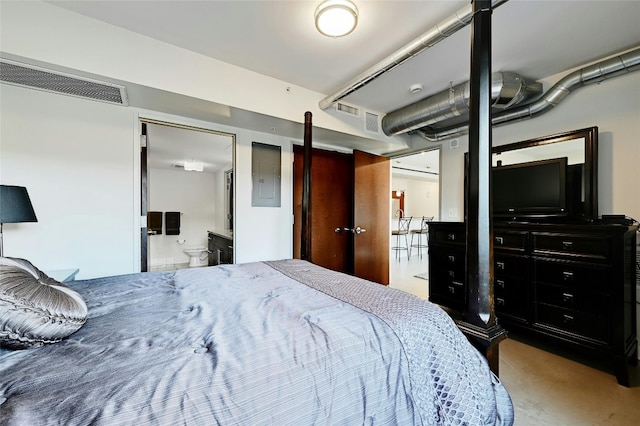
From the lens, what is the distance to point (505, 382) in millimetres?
1904

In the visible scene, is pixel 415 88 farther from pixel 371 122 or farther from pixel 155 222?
pixel 155 222

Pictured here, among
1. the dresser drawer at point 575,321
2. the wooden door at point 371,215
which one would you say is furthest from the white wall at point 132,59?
the dresser drawer at point 575,321

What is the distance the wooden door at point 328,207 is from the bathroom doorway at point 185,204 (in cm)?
196

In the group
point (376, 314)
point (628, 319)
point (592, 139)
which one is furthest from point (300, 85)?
point (628, 319)

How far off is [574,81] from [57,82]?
426 cm

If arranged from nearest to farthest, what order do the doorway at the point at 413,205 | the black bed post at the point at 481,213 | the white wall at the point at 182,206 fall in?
the black bed post at the point at 481,213, the doorway at the point at 413,205, the white wall at the point at 182,206

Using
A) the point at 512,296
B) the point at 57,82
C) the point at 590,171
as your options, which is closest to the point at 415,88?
the point at 590,171

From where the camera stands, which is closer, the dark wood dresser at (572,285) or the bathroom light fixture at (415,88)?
the dark wood dresser at (572,285)

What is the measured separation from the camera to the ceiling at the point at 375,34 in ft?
6.00

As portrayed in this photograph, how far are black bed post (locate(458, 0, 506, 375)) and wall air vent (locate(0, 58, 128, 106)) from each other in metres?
2.49

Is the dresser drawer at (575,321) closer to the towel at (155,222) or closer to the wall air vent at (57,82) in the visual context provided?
the wall air vent at (57,82)

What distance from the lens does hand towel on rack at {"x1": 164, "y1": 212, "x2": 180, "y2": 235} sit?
598cm

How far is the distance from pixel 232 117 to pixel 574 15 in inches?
113

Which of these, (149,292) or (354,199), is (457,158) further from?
(149,292)
